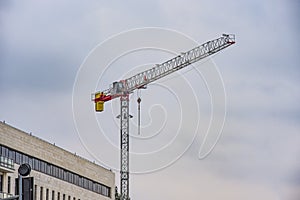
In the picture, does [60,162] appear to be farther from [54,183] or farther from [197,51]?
[197,51]

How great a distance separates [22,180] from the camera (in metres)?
45.4

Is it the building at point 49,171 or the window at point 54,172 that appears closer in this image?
the building at point 49,171

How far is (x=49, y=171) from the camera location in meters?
142

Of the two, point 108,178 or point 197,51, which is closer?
point 108,178

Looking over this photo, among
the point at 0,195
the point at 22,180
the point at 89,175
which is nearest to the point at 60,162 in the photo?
the point at 89,175

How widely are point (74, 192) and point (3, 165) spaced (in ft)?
100

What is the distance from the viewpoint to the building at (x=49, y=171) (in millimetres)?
126812

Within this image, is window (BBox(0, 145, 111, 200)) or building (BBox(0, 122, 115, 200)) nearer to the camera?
building (BBox(0, 122, 115, 200))

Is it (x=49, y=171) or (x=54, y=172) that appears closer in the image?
(x=49, y=171)

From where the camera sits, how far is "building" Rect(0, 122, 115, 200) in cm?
12681

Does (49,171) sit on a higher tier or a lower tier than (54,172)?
lower

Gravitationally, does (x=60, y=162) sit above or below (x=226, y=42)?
below

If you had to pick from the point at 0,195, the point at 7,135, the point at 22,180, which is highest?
the point at 7,135

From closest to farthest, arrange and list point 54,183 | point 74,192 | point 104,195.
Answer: point 54,183
point 74,192
point 104,195
